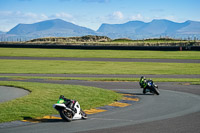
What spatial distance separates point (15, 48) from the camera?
87438 mm

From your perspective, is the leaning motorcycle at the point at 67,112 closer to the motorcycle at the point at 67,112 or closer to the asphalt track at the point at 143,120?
the motorcycle at the point at 67,112

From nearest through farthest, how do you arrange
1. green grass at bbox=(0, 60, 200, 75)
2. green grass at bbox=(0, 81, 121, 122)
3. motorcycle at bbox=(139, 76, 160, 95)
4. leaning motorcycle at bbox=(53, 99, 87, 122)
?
leaning motorcycle at bbox=(53, 99, 87, 122) → green grass at bbox=(0, 81, 121, 122) → motorcycle at bbox=(139, 76, 160, 95) → green grass at bbox=(0, 60, 200, 75)

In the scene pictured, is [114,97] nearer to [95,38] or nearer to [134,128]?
[134,128]

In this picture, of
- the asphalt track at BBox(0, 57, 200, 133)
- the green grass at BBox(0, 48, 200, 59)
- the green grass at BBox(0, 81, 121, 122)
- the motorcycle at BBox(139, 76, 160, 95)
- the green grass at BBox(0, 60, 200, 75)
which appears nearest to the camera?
the asphalt track at BBox(0, 57, 200, 133)

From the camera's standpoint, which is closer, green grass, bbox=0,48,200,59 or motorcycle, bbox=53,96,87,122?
motorcycle, bbox=53,96,87,122

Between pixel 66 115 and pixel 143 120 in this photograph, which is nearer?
pixel 66 115

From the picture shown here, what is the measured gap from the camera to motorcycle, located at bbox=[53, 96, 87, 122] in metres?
14.0

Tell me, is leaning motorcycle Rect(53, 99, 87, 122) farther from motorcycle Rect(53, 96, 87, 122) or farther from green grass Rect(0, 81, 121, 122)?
green grass Rect(0, 81, 121, 122)

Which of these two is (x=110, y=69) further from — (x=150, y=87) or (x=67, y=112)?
(x=67, y=112)

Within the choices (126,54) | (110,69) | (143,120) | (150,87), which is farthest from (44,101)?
(126,54)

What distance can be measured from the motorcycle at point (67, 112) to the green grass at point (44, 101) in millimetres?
1583

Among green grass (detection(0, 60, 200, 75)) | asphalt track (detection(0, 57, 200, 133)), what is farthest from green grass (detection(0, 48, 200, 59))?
asphalt track (detection(0, 57, 200, 133))

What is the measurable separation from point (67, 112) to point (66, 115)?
128 millimetres

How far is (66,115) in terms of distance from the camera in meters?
14.2
